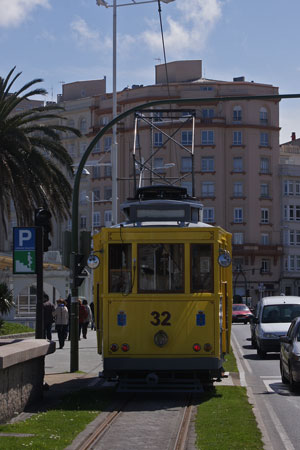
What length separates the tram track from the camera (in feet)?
34.5

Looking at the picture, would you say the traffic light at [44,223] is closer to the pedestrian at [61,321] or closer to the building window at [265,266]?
the pedestrian at [61,321]

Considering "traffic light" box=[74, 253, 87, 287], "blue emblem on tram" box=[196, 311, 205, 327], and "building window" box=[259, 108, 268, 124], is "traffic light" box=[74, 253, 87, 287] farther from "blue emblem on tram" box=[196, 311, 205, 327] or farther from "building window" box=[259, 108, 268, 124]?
"building window" box=[259, 108, 268, 124]

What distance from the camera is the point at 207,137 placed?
93500 mm

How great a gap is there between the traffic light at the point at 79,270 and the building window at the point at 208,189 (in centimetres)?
7472

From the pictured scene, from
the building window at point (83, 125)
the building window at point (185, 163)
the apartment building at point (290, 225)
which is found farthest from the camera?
the building window at point (83, 125)

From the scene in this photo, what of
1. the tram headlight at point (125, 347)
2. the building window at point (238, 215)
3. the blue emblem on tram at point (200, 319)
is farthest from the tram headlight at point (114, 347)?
the building window at point (238, 215)

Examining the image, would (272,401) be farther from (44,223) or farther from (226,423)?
(44,223)

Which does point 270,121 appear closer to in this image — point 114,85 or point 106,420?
point 114,85

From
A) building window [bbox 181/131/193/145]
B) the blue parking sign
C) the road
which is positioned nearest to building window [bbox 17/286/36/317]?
the road

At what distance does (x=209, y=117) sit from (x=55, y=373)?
76077mm

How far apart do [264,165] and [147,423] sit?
8377 centimetres

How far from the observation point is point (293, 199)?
9662cm

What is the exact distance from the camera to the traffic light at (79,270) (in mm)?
18875

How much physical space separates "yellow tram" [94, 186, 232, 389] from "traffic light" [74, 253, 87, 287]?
3.51m
